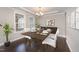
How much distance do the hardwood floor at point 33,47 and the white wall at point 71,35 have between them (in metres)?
0.09

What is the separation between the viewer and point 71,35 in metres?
1.59

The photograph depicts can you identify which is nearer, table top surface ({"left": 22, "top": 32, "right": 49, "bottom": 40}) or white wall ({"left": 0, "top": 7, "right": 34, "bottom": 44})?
white wall ({"left": 0, "top": 7, "right": 34, "bottom": 44})

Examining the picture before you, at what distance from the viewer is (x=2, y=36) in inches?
59.1

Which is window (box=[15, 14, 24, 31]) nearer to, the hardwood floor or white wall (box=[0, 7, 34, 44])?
white wall (box=[0, 7, 34, 44])

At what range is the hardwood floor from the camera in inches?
61.7

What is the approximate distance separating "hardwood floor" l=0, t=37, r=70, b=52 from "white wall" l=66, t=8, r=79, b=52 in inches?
3.5

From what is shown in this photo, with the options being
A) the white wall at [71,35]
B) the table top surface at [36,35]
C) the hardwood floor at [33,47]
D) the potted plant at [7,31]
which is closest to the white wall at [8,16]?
the potted plant at [7,31]

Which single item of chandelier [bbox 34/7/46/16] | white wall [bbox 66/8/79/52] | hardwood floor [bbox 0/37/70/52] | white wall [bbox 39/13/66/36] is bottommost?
hardwood floor [bbox 0/37/70/52]

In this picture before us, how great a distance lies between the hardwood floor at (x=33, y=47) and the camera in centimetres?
157

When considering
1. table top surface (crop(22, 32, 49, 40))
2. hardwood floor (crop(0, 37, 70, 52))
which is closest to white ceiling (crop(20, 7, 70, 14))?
table top surface (crop(22, 32, 49, 40))

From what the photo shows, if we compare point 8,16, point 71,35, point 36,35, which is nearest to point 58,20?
point 71,35

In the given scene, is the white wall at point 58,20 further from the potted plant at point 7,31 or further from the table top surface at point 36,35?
the potted plant at point 7,31
